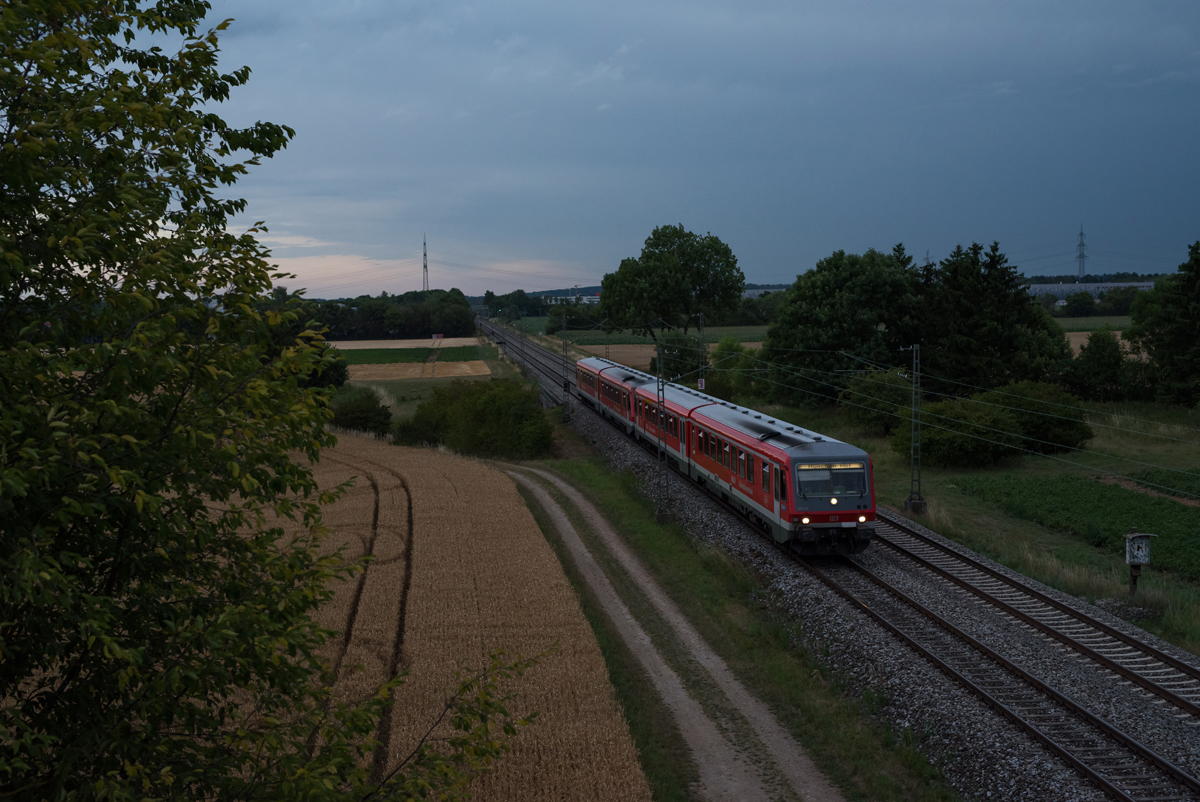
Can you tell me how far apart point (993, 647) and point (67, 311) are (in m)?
17.0

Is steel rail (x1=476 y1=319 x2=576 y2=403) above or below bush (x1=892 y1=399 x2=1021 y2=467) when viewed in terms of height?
above

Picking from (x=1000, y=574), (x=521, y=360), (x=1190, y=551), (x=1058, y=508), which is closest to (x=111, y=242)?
(x=1000, y=574)

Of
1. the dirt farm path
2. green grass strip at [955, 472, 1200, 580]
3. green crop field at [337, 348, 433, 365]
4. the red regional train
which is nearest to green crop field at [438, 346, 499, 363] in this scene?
green crop field at [337, 348, 433, 365]

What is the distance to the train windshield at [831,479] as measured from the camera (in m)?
22.6

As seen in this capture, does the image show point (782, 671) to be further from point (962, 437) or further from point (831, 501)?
point (962, 437)

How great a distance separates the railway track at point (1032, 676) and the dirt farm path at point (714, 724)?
3.60 m

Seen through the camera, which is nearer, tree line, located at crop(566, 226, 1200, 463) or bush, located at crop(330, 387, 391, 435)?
tree line, located at crop(566, 226, 1200, 463)

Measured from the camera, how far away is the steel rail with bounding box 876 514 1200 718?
15.5 metres

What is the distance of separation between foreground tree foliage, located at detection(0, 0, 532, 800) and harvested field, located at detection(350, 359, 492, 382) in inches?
3265

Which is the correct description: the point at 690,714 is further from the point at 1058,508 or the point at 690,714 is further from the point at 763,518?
the point at 1058,508

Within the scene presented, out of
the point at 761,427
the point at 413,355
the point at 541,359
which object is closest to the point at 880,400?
the point at 761,427

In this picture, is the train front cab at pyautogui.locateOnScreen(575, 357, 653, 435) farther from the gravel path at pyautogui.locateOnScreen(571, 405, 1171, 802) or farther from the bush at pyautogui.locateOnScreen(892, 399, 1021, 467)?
the gravel path at pyautogui.locateOnScreen(571, 405, 1171, 802)

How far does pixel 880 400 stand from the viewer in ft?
157

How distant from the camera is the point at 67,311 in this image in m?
5.82
